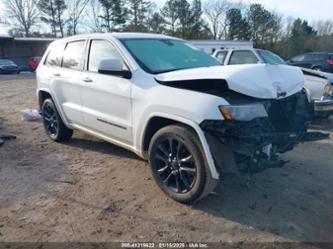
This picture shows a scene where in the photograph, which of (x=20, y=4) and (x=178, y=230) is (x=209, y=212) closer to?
(x=178, y=230)

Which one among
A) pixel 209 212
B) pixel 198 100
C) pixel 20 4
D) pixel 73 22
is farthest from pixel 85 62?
pixel 20 4

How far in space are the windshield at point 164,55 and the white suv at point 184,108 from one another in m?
0.01

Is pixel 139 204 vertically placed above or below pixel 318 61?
below

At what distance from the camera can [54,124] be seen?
596cm

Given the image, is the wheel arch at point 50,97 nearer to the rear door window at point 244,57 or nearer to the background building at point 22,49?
the rear door window at point 244,57

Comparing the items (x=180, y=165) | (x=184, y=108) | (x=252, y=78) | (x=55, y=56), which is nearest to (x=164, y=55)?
(x=184, y=108)

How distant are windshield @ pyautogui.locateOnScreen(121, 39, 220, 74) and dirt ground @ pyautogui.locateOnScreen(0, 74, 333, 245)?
148 cm

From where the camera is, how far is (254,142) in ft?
→ 10.4

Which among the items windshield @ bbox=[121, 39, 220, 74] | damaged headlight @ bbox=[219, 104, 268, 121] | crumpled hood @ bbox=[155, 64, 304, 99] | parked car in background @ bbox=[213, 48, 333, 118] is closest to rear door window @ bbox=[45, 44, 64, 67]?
windshield @ bbox=[121, 39, 220, 74]

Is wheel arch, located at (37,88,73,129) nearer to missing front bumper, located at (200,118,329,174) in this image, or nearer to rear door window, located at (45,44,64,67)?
rear door window, located at (45,44,64,67)

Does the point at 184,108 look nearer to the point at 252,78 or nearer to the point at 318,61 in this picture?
the point at 252,78

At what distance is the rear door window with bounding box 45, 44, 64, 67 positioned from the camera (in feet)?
18.3

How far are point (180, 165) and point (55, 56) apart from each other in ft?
11.2

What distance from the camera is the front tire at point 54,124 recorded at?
5754 mm
